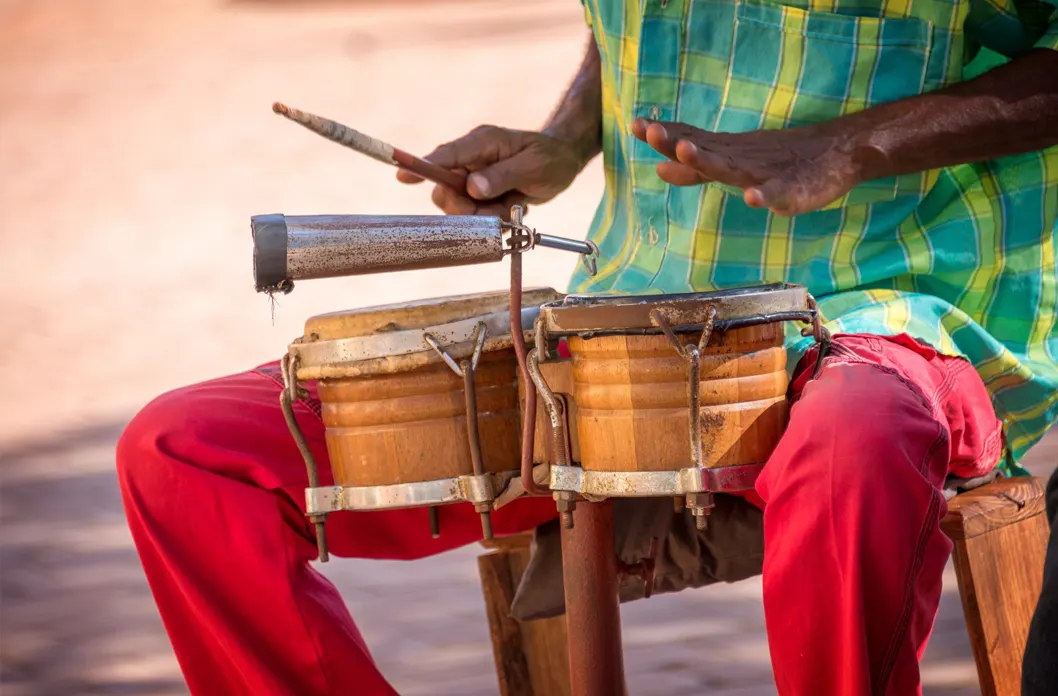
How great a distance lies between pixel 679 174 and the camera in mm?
1992

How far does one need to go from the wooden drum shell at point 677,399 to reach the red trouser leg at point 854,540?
0.06 metres

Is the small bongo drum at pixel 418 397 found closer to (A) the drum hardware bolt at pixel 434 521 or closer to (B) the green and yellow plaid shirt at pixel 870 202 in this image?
(A) the drum hardware bolt at pixel 434 521

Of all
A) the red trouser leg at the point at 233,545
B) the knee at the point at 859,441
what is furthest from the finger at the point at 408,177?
the knee at the point at 859,441

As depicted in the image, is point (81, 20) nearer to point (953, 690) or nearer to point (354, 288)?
point (354, 288)

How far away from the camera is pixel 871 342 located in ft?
6.59

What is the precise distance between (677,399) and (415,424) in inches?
16.3

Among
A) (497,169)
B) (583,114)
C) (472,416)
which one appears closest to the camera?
(472,416)

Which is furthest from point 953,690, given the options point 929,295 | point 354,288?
point 354,288

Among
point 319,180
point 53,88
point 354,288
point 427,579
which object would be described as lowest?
point 427,579

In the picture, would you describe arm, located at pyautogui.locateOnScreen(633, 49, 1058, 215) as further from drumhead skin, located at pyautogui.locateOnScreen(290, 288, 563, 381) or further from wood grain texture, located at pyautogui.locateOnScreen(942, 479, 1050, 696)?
wood grain texture, located at pyautogui.locateOnScreen(942, 479, 1050, 696)

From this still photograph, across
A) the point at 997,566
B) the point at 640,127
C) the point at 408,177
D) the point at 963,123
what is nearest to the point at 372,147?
the point at 408,177

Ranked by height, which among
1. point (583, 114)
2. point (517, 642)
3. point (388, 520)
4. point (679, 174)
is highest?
point (583, 114)

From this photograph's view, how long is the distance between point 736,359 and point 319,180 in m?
7.29

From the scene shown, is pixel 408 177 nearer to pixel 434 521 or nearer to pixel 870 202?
pixel 434 521
